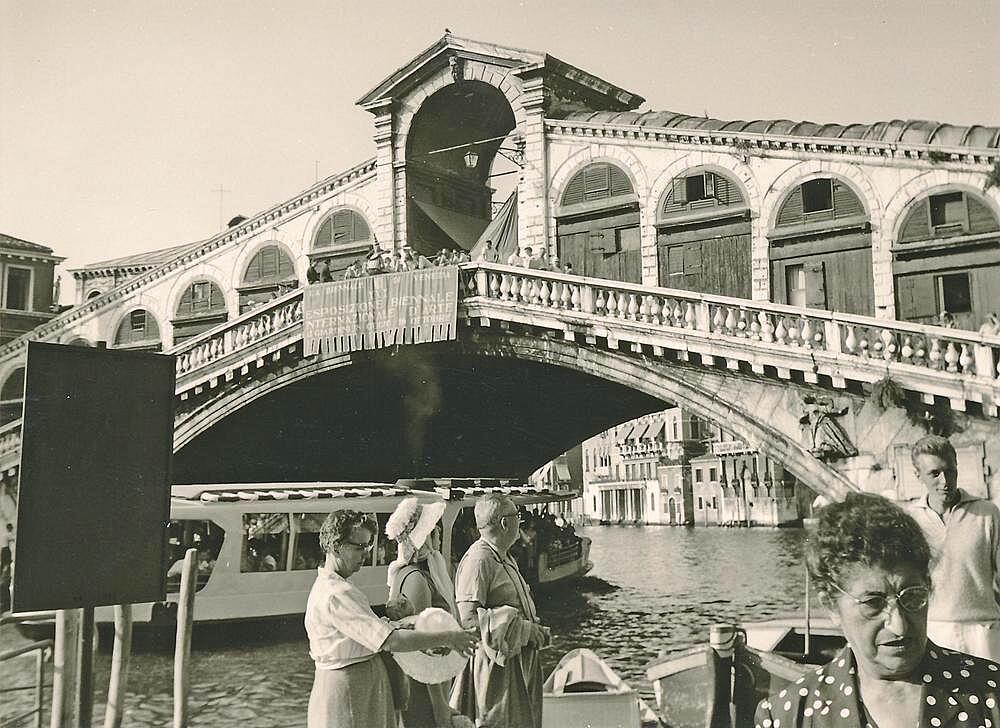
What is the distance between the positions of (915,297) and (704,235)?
276 centimetres

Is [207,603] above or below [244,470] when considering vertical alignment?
below

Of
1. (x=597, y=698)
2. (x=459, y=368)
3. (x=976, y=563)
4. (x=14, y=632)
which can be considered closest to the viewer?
(x=976, y=563)

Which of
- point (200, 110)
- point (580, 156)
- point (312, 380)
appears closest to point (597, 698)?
point (200, 110)

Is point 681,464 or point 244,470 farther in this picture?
point 681,464

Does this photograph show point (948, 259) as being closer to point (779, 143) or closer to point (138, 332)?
point (779, 143)

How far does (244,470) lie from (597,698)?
7.65 metres

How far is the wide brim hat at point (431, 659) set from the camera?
11.9 ft

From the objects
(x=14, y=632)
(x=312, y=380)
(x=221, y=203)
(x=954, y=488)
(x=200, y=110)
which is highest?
(x=200, y=110)

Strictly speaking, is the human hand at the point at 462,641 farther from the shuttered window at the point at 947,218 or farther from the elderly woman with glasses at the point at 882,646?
the shuttered window at the point at 947,218

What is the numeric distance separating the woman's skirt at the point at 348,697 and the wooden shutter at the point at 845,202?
7.05 meters

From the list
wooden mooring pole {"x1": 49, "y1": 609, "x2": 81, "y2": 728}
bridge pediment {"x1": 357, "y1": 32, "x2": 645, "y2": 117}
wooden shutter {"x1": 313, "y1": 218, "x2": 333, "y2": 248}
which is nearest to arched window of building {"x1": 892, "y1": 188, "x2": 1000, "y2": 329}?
bridge pediment {"x1": 357, "y1": 32, "x2": 645, "y2": 117}

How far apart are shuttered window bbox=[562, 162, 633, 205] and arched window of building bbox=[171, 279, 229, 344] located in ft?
14.6

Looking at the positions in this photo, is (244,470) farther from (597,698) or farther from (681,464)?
(681,464)

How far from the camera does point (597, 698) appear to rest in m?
4.82
